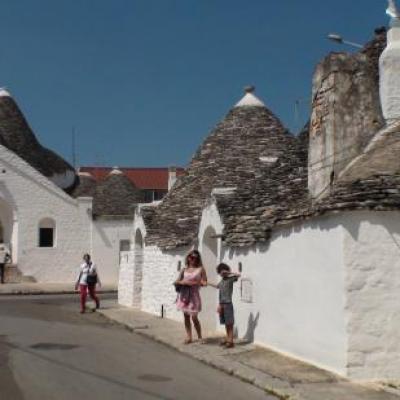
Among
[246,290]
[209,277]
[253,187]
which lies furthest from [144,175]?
[246,290]

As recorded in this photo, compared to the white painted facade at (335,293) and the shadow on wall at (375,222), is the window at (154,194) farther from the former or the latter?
the shadow on wall at (375,222)

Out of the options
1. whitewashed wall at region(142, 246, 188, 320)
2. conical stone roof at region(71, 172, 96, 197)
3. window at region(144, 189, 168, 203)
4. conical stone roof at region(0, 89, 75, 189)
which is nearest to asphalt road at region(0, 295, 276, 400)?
whitewashed wall at region(142, 246, 188, 320)

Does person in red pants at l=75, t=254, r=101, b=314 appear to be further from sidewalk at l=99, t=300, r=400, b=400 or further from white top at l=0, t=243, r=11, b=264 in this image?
white top at l=0, t=243, r=11, b=264

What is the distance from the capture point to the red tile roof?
6612 centimetres

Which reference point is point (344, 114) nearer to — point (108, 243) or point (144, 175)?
point (108, 243)

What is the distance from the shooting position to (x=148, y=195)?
63.6 meters

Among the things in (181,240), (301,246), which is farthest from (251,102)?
(301,246)

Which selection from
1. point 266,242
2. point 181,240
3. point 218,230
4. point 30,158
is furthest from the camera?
point 30,158

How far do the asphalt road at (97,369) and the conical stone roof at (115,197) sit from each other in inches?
714

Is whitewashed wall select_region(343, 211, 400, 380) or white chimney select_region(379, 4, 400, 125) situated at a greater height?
white chimney select_region(379, 4, 400, 125)

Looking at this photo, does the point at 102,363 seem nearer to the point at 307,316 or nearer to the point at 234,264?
the point at 307,316

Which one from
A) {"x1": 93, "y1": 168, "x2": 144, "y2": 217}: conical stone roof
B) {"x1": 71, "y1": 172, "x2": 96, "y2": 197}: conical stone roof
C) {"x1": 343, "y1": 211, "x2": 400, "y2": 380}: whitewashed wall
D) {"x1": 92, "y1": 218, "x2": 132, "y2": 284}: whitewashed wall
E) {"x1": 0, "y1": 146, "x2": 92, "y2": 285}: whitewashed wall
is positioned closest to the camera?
{"x1": 343, "y1": 211, "x2": 400, "y2": 380}: whitewashed wall

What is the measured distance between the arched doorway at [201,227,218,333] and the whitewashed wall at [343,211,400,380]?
239 inches

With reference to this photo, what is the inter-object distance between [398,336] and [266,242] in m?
3.19
